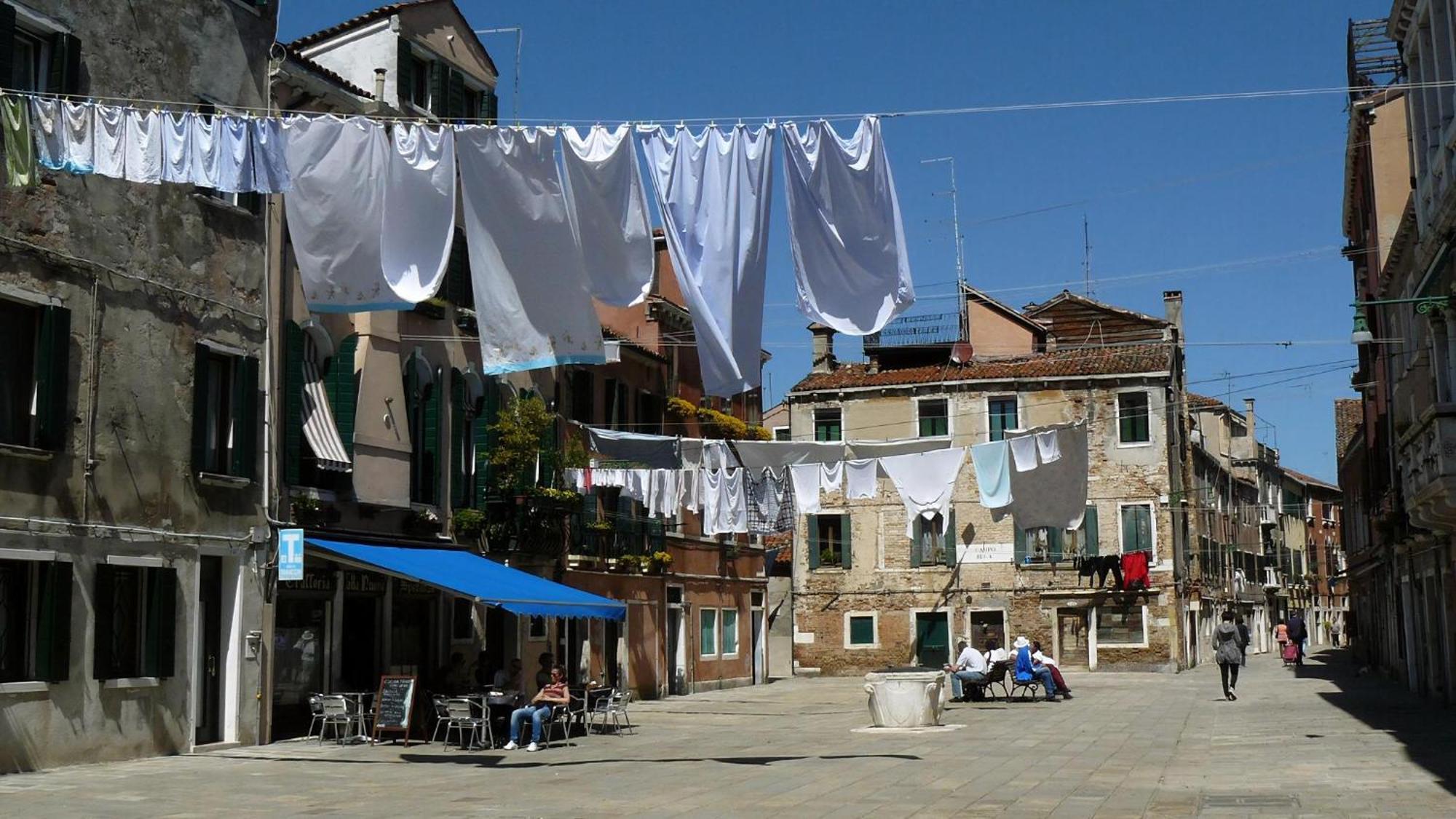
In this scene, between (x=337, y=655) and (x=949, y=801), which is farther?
(x=337, y=655)

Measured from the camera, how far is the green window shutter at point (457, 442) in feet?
81.8

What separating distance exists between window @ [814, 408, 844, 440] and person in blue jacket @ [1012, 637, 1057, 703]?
20207 mm

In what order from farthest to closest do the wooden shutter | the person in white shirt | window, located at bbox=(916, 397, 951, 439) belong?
window, located at bbox=(916, 397, 951, 439) < the person in white shirt < the wooden shutter

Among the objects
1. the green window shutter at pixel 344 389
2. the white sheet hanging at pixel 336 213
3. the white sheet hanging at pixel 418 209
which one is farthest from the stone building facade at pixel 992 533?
the white sheet hanging at pixel 336 213

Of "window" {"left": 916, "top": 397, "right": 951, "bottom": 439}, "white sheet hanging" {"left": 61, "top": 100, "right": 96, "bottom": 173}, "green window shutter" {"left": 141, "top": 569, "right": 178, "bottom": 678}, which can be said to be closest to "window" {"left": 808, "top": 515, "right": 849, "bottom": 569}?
Result: "window" {"left": 916, "top": 397, "right": 951, "bottom": 439}

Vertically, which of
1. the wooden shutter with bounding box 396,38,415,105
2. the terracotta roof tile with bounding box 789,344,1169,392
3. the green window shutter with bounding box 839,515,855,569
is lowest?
the green window shutter with bounding box 839,515,855,569

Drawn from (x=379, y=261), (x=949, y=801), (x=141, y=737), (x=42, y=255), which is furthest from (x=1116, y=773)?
(x=42, y=255)

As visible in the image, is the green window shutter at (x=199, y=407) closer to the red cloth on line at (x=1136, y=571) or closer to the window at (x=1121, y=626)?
the red cloth on line at (x=1136, y=571)

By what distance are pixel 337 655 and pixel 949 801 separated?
37.1 ft

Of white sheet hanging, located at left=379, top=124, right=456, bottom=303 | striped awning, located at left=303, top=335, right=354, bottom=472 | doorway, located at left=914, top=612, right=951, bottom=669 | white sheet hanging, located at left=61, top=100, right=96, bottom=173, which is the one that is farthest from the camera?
doorway, located at left=914, top=612, right=951, bottom=669

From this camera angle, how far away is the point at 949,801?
13.0m

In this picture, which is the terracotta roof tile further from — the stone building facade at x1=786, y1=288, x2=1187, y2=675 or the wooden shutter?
the wooden shutter

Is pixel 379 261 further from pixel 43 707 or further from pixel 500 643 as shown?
pixel 500 643

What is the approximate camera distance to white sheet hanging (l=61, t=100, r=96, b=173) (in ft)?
44.4
